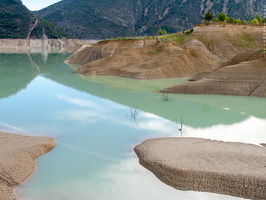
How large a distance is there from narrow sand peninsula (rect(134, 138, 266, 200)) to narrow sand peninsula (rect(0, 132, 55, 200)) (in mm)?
4724

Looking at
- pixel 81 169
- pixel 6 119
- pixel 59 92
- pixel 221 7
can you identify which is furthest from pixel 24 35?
pixel 81 169

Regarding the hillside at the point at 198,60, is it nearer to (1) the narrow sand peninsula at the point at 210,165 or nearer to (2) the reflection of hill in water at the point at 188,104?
(2) the reflection of hill in water at the point at 188,104

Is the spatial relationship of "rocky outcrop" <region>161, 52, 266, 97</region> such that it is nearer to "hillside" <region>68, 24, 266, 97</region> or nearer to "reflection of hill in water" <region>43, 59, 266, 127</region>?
"hillside" <region>68, 24, 266, 97</region>

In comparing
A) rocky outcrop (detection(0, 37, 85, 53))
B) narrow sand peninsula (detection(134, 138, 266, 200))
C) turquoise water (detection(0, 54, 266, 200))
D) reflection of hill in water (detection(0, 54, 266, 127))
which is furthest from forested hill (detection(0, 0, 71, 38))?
narrow sand peninsula (detection(134, 138, 266, 200))

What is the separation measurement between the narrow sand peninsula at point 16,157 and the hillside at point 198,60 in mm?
18187

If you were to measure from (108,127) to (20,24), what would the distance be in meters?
150

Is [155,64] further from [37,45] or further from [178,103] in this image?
[37,45]

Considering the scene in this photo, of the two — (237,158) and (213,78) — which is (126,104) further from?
(237,158)

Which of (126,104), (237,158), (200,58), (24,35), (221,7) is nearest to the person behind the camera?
(237,158)

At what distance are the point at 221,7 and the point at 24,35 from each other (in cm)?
11021

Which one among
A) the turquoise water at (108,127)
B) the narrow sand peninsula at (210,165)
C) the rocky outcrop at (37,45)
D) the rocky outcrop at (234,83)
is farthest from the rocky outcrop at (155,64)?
the rocky outcrop at (37,45)

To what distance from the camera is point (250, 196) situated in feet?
38.4

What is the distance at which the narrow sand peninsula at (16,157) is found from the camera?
41.1 feet

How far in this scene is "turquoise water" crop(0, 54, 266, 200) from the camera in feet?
41.0
